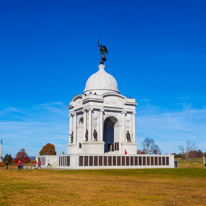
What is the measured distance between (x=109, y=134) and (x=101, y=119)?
27.5 ft

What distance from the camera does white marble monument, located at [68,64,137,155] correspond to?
61.5m

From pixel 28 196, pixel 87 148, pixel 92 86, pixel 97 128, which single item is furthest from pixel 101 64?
pixel 28 196

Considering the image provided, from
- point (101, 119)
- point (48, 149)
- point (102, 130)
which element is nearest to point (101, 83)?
point (101, 119)

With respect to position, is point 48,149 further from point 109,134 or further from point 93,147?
point 93,147

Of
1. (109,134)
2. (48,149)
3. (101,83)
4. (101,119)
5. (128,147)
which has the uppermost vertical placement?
(101,83)

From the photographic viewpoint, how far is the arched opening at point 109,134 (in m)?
67.9

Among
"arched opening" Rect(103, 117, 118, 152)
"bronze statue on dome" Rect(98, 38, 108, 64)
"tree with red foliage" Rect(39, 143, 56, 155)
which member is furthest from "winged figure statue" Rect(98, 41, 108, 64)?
"tree with red foliage" Rect(39, 143, 56, 155)

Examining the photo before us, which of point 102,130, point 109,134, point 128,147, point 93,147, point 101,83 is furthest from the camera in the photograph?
point 109,134

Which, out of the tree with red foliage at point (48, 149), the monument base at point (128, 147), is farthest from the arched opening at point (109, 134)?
the tree with red foliage at point (48, 149)

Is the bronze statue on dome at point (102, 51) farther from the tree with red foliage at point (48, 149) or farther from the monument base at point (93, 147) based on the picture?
the tree with red foliage at point (48, 149)

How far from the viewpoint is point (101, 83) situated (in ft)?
224

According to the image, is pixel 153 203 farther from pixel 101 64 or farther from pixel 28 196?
pixel 101 64

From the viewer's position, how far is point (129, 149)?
212 ft

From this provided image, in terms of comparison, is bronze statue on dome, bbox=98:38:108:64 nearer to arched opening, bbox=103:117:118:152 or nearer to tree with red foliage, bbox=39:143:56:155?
arched opening, bbox=103:117:118:152
